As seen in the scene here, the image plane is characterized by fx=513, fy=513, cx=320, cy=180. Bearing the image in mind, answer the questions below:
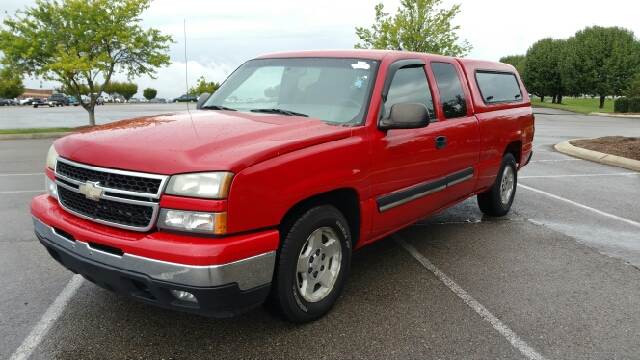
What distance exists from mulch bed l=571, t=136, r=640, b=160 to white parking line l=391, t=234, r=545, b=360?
28.8 feet

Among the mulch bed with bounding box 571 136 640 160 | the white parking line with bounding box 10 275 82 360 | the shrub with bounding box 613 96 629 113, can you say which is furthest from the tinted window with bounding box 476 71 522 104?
the shrub with bounding box 613 96 629 113

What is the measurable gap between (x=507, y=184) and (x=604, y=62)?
50177 millimetres

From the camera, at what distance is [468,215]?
6633 mm

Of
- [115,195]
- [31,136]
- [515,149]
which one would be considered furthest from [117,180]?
[31,136]

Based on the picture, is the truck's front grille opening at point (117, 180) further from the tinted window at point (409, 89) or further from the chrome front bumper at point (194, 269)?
the tinted window at point (409, 89)

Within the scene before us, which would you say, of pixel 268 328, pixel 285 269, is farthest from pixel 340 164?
pixel 268 328

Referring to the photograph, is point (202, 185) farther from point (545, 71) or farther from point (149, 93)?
point (149, 93)

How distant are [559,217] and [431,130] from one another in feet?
10.1

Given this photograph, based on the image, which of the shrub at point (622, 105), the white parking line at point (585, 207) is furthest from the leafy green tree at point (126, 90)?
the white parking line at point (585, 207)

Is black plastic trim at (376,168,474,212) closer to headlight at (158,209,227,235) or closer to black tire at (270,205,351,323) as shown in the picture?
black tire at (270,205,351,323)

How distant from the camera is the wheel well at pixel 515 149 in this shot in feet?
21.4

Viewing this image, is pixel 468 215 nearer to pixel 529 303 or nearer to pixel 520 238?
pixel 520 238

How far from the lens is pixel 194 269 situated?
2.69 metres

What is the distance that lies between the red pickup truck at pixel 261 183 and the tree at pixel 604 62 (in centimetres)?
5107
